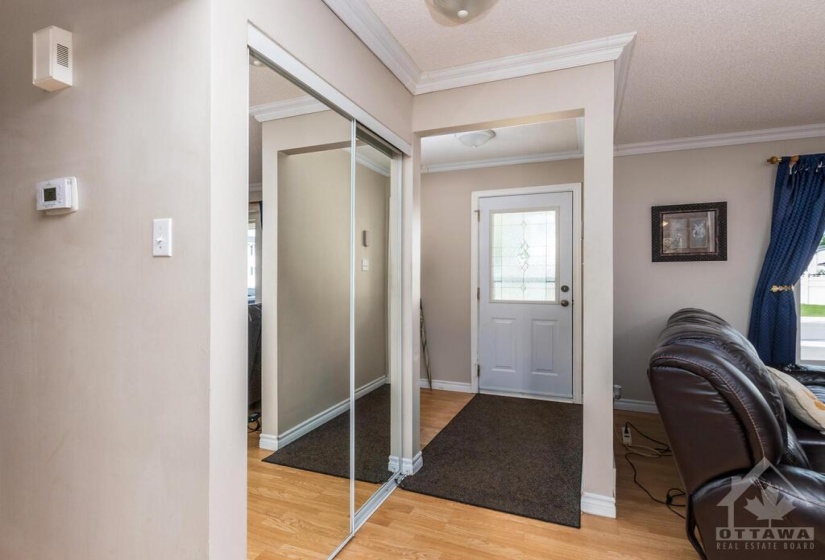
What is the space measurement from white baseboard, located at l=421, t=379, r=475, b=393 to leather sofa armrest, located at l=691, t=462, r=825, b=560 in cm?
304

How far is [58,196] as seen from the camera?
1434 millimetres

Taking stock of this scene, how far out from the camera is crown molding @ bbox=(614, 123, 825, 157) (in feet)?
11.0

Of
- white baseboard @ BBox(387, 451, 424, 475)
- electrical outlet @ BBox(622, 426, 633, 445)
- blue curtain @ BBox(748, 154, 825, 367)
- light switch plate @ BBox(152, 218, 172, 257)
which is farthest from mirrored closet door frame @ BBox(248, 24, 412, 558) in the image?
blue curtain @ BBox(748, 154, 825, 367)

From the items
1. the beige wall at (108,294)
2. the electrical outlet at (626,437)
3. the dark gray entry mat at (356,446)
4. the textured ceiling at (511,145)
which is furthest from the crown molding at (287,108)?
the electrical outlet at (626,437)

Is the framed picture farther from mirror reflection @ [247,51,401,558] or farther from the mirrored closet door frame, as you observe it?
mirror reflection @ [247,51,401,558]

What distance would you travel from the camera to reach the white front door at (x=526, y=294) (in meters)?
4.08

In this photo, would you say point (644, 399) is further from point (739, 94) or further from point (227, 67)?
point (227, 67)

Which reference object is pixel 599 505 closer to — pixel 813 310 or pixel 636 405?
pixel 636 405

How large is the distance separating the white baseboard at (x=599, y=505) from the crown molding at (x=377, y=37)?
2533 millimetres

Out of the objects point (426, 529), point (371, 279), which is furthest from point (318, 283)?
point (426, 529)

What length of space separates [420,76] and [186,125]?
1688mm

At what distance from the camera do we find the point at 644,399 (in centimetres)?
381

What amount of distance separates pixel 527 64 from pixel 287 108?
142 cm

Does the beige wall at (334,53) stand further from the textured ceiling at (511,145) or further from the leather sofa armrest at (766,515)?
the leather sofa armrest at (766,515)
